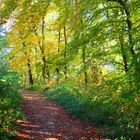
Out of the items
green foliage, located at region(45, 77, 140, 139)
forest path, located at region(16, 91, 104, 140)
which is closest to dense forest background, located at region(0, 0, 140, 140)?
green foliage, located at region(45, 77, 140, 139)

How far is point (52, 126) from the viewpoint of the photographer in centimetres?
1359

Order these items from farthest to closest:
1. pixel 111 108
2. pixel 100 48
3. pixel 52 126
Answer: pixel 100 48 → pixel 111 108 → pixel 52 126

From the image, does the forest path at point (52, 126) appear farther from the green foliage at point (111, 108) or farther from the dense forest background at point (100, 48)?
the dense forest background at point (100, 48)

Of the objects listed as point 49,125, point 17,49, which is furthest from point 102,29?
point 17,49

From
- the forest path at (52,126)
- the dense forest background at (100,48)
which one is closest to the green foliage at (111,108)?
the dense forest background at (100,48)

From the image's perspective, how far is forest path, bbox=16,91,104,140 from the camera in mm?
11988

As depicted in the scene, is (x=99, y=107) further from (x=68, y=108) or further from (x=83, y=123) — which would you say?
(x=68, y=108)

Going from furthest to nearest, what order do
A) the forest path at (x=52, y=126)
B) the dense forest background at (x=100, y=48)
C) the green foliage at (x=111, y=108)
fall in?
the forest path at (x=52, y=126)
the green foliage at (x=111, y=108)
the dense forest background at (x=100, y=48)

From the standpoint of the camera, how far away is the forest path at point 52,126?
1199 centimetres

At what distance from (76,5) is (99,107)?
4.67 m

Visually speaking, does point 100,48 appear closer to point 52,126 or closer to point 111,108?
point 111,108

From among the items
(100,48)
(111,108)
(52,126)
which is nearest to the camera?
(52,126)

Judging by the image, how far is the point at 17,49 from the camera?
33375 mm

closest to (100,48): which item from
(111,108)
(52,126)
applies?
(111,108)
